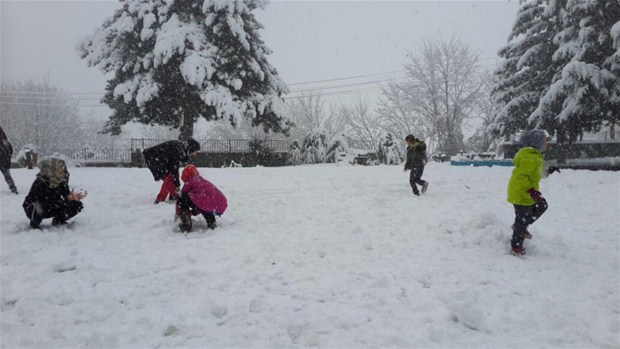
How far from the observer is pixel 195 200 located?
6.21m

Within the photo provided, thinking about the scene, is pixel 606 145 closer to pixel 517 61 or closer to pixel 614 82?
pixel 517 61

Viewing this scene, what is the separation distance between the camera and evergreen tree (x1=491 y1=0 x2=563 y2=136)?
56.7 ft

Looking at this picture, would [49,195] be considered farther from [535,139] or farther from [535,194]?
[535,139]

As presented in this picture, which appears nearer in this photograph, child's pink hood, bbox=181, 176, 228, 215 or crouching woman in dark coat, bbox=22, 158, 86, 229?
crouching woman in dark coat, bbox=22, 158, 86, 229

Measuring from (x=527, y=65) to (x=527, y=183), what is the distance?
51.1ft

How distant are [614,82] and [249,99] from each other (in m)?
14.3

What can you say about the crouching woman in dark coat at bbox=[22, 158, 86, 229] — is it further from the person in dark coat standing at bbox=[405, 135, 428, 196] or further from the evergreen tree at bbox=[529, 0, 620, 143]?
the evergreen tree at bbox=[529, 0, 620, 143]

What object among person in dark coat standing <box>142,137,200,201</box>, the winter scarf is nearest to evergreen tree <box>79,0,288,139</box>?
person in dark coat standing <box>142,137,200,201</box>

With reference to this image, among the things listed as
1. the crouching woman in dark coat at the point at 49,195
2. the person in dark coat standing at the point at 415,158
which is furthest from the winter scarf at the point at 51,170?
the person in dark coat standing at the point at 415,158

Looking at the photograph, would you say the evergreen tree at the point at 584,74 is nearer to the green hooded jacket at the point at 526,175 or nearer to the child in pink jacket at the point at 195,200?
the green hooded jacket at the point at 526,175

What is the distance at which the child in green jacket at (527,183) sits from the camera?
5074 mm

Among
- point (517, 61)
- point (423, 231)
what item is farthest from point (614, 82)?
point (423, 231)

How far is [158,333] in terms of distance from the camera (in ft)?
11.4

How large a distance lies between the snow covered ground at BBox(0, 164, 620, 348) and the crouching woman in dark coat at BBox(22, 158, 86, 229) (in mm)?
311
